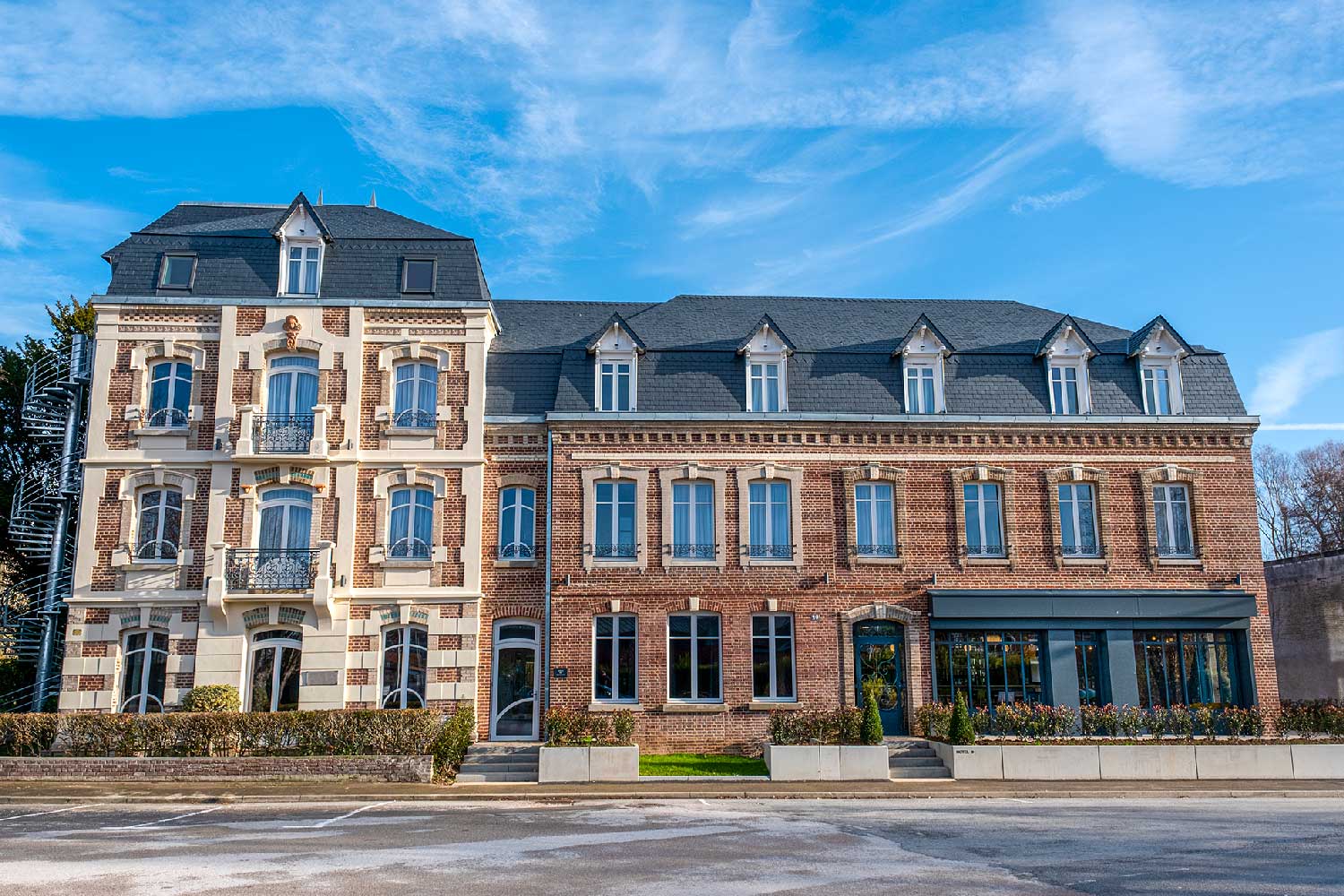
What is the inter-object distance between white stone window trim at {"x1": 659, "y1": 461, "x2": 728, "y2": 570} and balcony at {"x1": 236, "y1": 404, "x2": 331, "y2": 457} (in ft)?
26.4

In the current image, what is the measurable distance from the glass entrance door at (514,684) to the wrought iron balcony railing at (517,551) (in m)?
1.54

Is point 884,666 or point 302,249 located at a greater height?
point 302,249

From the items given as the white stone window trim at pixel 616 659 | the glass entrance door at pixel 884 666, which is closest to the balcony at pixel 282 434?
the white stone window trim at pixel 616 659

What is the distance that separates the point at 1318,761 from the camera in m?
21.7

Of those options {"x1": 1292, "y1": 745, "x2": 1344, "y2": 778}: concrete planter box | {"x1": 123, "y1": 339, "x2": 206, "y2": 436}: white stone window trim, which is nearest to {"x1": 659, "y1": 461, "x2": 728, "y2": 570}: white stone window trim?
{"x1": 123, "y1": 339, "x2": 206, "y2": 436}: white stone window trim

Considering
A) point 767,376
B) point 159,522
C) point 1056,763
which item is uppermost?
point 767,376

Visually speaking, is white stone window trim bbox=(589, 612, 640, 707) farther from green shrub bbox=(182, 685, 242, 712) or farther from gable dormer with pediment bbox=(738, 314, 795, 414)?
green shrub bbox=(182, 685, 242, 712)

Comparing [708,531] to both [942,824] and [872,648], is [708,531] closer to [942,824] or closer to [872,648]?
[872,648]

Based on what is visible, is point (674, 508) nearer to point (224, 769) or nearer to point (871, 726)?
point (871, 726)

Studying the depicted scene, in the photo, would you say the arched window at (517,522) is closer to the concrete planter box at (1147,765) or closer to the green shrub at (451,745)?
the green shrub at (451,745)

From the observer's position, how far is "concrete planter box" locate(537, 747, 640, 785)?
848 inches

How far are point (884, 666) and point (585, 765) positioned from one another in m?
8.07

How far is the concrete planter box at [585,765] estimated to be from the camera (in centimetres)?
2153

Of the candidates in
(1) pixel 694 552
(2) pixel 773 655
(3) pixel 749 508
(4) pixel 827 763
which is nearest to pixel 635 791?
(4) pixel 827 763
